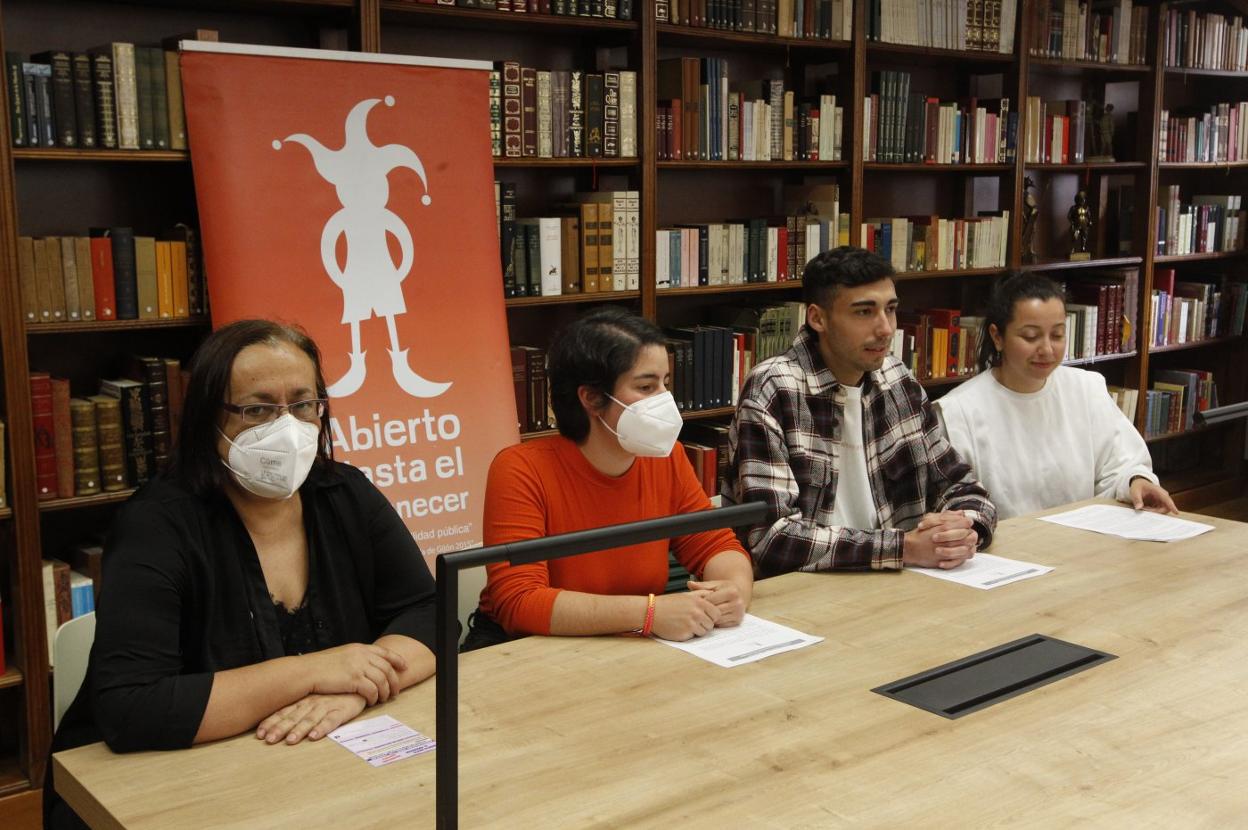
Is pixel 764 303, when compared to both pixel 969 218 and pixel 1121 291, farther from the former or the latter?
pixel 1121 291

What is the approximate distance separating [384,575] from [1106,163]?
4.54 meters

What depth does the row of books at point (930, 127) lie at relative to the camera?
464 cm

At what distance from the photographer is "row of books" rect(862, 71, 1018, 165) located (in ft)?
15.2

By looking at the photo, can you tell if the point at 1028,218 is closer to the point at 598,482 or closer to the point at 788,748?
the point at 598,482

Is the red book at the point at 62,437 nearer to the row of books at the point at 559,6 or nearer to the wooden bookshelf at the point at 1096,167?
the row of books at the point at 559,6

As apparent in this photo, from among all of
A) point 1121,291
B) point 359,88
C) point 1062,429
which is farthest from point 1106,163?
point 359,88

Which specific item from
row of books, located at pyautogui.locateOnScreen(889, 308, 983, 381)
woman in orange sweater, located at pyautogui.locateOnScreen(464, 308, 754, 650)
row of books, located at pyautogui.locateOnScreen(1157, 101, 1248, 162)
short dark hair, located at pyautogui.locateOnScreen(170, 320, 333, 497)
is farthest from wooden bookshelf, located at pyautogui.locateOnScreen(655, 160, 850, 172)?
short dark hair, located at pyautogui.locateOnScreen(170, 320, 333, 497)

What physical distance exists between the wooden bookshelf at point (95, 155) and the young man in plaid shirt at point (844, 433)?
5.11 feet

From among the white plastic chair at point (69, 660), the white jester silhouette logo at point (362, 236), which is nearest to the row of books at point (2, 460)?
the white jester silhouette logo at point (362, 236)

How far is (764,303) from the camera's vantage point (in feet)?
14.9

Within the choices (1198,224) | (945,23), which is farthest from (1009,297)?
(1198,224)

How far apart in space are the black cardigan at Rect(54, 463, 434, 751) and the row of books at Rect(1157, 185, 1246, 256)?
493 centimetres

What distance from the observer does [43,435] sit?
2.94 m

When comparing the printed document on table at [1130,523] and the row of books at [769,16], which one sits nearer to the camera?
the printed document on table at [1130,523]
